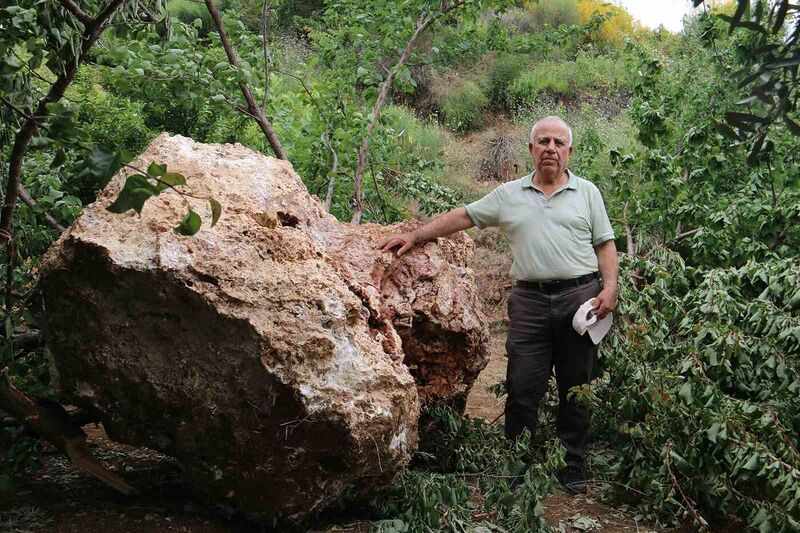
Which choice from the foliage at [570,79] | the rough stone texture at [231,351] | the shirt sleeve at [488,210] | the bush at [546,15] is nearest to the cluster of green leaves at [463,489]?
the rough stone texture at [231,351]

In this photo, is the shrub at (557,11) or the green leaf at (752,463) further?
the shrub at (557,11)

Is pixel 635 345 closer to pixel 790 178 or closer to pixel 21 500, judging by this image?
pixel 790 178

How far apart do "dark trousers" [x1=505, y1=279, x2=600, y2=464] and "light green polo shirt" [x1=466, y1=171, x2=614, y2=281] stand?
130 mm

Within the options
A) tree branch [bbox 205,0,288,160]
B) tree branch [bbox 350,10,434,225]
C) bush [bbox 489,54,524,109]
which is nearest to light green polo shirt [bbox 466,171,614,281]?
tree branch [bbox 350,10,434,225]

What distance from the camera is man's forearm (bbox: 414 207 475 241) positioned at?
420 centimetres

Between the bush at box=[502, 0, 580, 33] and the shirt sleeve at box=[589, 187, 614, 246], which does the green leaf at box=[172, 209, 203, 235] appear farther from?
the bush at box=[502, 0, 580, 33]

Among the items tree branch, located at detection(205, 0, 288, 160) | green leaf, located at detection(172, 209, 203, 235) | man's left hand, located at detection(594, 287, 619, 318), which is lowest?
man's left hand, located at detection(594, 287, 619, 318)

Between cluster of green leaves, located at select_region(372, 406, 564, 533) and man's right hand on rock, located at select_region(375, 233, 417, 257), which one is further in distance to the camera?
man's right hand on rock, located at select_region(375, 233, 417, 257)

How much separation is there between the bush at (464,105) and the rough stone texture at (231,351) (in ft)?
38.5

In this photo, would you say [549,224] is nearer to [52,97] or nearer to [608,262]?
[608,262]

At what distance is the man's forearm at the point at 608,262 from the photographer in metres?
4.30

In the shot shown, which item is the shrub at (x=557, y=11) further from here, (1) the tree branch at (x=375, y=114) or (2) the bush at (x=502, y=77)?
(1) the tree branch at (x=375, y=114)

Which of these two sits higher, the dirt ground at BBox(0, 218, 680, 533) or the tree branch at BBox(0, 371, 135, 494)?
the tree branch at BBox(0, 371, 135, 494)

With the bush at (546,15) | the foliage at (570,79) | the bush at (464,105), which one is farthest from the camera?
the bush at (546,15)
